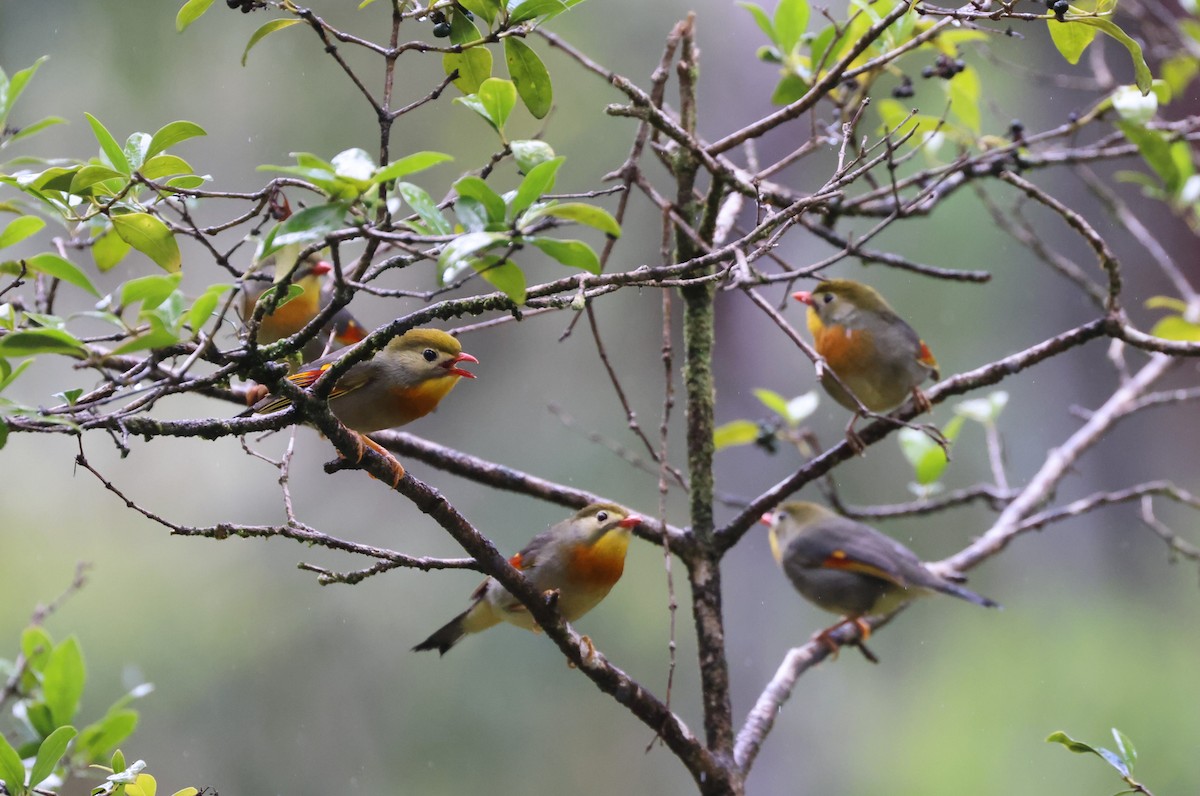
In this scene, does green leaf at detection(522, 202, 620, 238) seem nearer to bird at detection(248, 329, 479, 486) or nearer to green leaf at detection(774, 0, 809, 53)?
bird at detection(248, 329, 479, 486)

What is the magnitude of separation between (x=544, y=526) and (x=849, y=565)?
1.54m

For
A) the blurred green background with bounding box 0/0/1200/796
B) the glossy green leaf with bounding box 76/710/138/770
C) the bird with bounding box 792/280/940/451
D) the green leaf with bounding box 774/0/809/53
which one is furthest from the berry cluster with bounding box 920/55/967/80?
the blurred green background with bounding box 0/0/1200/796

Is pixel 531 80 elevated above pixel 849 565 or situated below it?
above

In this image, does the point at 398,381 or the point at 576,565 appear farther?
the point at 576,565

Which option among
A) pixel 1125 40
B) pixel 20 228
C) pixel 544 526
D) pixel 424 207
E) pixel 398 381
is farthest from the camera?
pixel 544 526

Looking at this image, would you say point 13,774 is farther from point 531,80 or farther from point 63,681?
point 531,80

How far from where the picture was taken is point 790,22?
1.76m

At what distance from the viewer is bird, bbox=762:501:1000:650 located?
2322mm

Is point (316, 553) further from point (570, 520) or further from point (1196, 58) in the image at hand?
point (1196, 58)

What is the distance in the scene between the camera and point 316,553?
373cm

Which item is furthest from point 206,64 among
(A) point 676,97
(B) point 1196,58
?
(B) point 1196,58

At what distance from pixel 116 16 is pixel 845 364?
293 cm

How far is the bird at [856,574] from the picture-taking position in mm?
2322

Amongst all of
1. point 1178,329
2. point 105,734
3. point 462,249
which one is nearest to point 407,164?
point 462,249
